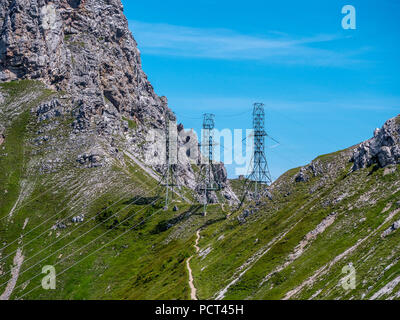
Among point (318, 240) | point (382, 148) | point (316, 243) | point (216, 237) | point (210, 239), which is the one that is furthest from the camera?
point (210, 239)

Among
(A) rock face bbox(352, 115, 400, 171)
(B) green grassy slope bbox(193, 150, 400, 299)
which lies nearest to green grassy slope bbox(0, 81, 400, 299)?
(B) green grassy slope bbox(193, 150, 400, 299)

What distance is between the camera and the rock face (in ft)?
302

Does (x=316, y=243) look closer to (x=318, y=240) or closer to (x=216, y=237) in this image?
(x=318, y=240)

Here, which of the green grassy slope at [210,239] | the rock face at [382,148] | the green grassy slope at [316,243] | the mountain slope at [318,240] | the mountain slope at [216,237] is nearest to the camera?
the mountain slope at [318,240]

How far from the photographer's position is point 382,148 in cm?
9400

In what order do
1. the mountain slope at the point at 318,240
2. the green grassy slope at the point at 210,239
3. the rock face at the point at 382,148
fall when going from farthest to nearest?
the rock face at the point at 382,148 < the green grassy slope at the point at 210,239 < the mountain slope at the point at 318,240

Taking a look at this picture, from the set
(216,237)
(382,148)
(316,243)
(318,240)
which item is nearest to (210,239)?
(216,237)

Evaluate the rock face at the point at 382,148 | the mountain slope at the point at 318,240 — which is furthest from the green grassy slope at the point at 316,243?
the rock face at the point at 382,148

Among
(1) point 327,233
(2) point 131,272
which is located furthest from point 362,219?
(2) point 131,272

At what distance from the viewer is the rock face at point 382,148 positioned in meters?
92.2

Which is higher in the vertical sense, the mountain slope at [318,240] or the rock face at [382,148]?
the rock face at [382,148]

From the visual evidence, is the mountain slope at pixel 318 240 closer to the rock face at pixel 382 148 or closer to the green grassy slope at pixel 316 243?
the green grassy slope at pixel 316 243

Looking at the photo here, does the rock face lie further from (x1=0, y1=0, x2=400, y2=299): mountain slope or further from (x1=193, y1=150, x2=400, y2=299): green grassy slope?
(x1=193, y1=150, x2=400, y2=299): green grassy slope

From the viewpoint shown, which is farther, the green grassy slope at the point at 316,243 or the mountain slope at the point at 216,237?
the mountain slope at the point at 216,237
